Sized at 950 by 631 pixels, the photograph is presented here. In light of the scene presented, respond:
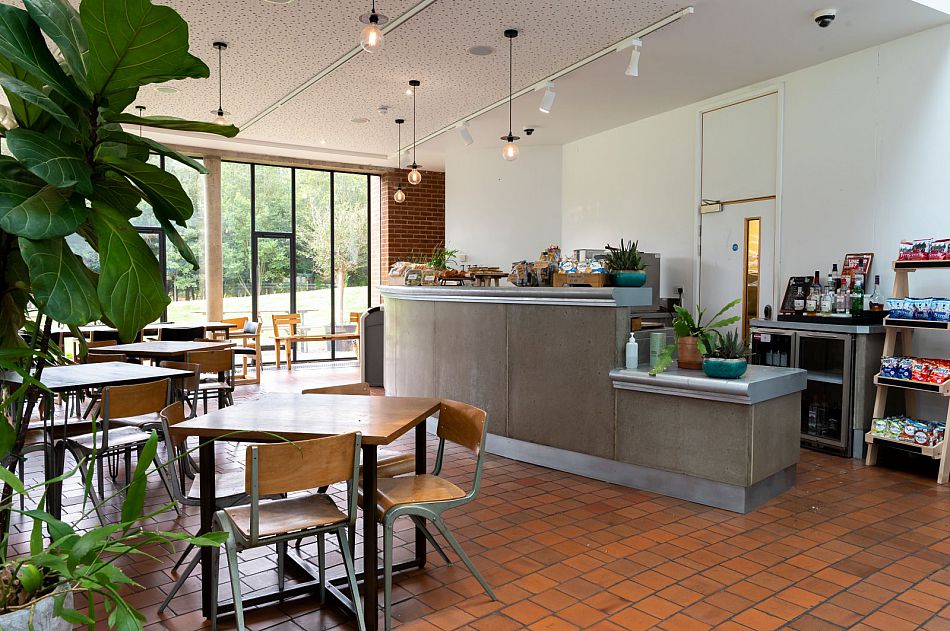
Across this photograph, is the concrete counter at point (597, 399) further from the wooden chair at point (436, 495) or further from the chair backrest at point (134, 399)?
the chair backrest at point (134, 399)

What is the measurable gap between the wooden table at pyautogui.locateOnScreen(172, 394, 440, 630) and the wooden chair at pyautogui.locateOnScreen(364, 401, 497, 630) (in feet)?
0.23

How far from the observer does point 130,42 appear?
0.99 metres

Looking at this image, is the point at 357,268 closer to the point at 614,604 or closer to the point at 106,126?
the point at 614,604

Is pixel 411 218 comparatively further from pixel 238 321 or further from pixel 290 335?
pixel 238 321

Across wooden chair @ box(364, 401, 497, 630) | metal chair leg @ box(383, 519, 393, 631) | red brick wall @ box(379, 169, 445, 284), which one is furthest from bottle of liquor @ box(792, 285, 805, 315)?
red brick wall @ box(379, 169, 445, 284)

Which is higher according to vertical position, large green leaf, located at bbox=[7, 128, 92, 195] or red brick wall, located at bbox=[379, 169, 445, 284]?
red brick wall, located at bbox=[379, 169, 445, 284]

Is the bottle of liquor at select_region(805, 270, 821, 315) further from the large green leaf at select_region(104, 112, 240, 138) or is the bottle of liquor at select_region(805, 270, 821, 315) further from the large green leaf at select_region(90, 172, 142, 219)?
the large green leaf at select_region(90, 172, 142, 219)

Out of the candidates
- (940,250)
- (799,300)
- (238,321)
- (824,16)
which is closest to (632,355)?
(799,300)

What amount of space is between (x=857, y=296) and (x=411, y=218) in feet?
25.7

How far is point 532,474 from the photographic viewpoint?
4.70m

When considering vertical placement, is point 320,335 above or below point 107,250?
below

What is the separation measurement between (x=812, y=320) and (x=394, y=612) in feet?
14.4

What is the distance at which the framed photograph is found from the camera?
5.37m

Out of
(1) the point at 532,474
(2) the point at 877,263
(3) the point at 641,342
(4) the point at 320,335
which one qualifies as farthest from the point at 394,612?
(4) the point at 320,335
